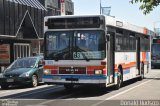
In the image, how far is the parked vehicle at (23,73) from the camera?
22203mm

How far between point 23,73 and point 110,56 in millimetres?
5652

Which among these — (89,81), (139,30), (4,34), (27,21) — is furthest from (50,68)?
(27,21)

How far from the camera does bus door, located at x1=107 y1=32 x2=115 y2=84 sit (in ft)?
58.5

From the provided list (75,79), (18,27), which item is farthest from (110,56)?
(18,27)

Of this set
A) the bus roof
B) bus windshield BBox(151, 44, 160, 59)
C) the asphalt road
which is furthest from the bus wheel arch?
bus windshield BBox(151, 44, 160, 59)

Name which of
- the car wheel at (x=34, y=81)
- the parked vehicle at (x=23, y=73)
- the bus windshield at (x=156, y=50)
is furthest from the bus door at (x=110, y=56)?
the bus windshield at (x=156, y=50)

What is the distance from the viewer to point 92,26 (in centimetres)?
1720

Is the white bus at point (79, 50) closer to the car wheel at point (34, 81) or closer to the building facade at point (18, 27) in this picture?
the car wheel at point (34, 81)

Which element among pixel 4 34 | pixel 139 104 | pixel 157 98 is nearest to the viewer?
pixel 139 104

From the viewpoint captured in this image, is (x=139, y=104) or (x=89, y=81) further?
(x=89, y=81)

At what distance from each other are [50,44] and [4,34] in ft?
62.8

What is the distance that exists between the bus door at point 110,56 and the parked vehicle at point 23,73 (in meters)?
5.25

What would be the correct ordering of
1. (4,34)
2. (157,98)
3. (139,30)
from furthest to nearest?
(4,34) → (139,30) → (157,98)

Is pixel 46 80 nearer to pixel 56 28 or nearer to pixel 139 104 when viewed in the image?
pixel 56 28
